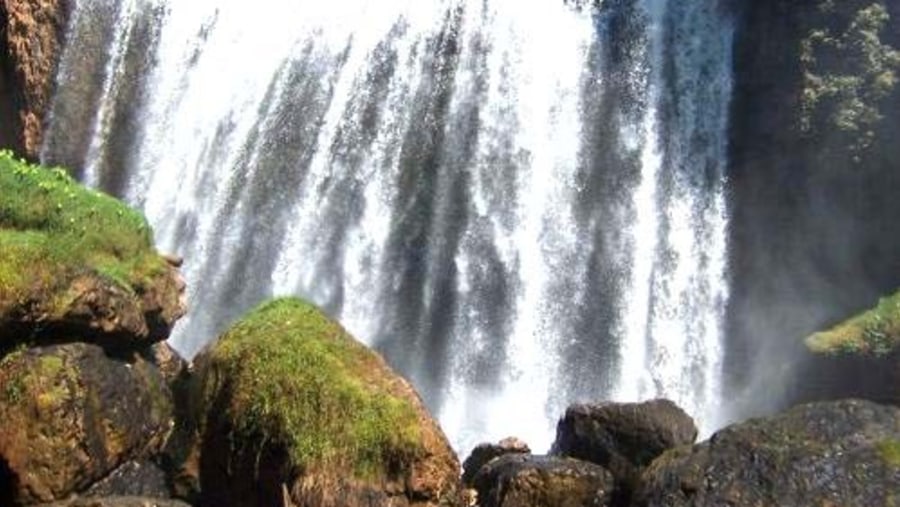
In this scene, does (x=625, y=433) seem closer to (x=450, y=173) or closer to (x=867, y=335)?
(x=867, y=335)

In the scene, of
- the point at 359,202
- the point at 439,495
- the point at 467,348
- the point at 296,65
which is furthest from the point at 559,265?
the point at 439,495

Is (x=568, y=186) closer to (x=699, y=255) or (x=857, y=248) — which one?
(x=699, y=255)

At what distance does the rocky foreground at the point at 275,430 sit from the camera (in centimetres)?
870

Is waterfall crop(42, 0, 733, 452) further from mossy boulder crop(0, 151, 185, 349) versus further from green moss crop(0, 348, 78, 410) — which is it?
green moss crop(0, 348, 78, 410)

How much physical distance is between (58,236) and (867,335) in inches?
448

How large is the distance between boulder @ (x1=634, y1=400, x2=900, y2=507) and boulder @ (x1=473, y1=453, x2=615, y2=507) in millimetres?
1005

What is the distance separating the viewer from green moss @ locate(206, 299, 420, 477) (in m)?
9.79

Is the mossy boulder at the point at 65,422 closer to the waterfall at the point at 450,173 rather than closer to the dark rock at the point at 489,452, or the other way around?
the dark rock at the point at 489,452

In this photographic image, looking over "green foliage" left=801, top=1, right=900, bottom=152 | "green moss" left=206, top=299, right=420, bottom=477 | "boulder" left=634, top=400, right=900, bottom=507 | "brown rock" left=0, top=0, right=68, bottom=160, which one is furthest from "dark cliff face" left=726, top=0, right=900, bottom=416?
"brown rock" left=0, top=0, right=68, bottom=160

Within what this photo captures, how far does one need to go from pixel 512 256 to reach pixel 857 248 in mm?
5952

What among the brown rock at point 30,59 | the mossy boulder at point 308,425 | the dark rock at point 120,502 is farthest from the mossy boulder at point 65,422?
the brown rock at point 30,59

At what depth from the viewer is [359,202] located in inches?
770

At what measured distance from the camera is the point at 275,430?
10102mm

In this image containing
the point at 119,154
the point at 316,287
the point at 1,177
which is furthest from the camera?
the point at 119,154
